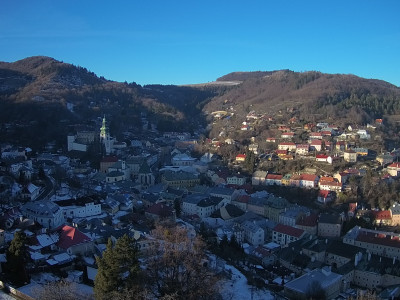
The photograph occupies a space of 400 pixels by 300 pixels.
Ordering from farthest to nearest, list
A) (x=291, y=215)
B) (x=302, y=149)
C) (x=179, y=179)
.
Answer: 1. (x=302, y=149)
2. (x=179, y=179)
3. (x=291, y=215)

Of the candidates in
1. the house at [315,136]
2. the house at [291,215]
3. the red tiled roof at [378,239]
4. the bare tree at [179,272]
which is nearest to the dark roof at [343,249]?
the red tiled roof at [378,239]

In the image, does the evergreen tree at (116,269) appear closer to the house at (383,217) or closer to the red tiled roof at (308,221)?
the red tiled roof at (308,221)

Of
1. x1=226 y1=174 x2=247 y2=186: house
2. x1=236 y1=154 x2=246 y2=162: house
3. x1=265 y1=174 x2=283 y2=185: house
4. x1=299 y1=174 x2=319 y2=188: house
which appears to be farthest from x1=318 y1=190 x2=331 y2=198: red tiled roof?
x1=236 y1=154 x2=246 y2=162: house

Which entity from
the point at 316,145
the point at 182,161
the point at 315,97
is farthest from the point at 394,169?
the point at 315,97

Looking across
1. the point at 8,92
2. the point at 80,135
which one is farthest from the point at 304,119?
the point at 8,92

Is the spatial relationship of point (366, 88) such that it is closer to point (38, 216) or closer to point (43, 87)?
point (43, 87)

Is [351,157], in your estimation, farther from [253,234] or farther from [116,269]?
[116,269]
